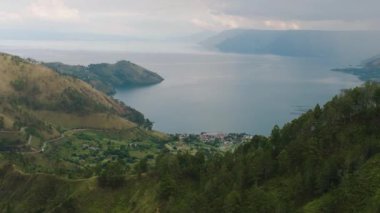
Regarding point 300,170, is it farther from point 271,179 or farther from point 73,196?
point 73,196

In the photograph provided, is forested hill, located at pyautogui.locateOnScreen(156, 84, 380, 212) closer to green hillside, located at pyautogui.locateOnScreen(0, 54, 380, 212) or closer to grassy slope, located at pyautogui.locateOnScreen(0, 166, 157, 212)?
green hillside, located at pyautogui.locateOnScreen(0, 54, 380, 212)

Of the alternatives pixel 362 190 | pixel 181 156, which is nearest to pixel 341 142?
pixel 362 190

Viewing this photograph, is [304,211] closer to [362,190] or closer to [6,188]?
[362,190]

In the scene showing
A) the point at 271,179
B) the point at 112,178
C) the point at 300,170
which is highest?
the point at 300,170

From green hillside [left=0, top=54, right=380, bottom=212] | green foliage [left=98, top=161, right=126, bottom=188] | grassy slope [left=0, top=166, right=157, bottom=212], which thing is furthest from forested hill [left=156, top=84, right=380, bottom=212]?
green foliage [left=98, top=161, right=126, bottom=188]

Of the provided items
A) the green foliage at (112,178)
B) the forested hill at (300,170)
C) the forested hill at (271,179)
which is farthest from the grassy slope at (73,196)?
the forested hill at (300,170)

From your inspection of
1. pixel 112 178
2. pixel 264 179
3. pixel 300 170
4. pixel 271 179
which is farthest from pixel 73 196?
pixel 300 170

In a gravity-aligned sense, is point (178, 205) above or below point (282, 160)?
below

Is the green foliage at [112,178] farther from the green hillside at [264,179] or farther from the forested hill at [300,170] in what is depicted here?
the forested hill at [300,170]
